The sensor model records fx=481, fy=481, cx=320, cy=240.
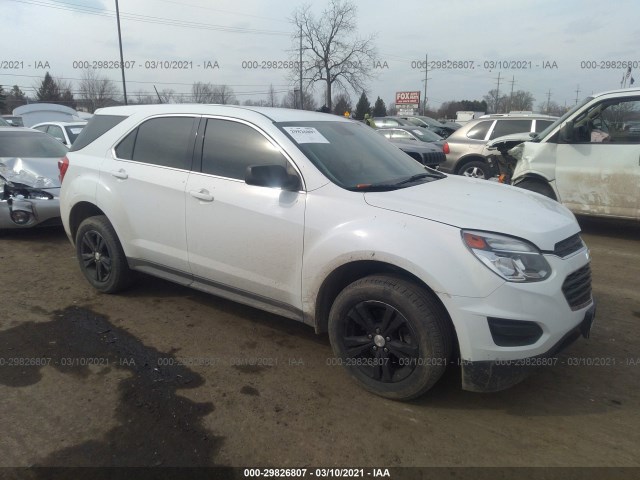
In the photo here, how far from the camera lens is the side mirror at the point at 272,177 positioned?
318 cm

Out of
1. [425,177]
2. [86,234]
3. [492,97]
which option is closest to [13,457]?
[86,234]

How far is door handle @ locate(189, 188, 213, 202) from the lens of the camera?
3643mm

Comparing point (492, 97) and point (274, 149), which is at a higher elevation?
point (492, 97)

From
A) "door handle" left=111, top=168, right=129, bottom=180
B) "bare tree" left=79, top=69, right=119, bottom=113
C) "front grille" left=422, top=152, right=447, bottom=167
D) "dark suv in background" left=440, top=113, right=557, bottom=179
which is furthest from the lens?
"bare tree" left=79, top=69, right=119, bottom=113

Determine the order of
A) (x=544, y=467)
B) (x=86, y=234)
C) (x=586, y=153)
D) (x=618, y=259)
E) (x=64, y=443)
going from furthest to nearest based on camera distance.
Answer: (x=586, y=153)
(x=618, y=259)
(x=86, y=234)
(x=64, y=443)
(x=544, y=467)

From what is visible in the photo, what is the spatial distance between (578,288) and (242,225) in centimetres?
222

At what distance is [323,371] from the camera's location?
334cm

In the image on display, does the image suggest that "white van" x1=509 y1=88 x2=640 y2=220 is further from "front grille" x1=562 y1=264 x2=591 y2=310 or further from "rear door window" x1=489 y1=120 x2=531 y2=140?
"front grille" x1=562 y1=264 x2=591 y2=310

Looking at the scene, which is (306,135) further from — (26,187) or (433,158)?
(433,158)

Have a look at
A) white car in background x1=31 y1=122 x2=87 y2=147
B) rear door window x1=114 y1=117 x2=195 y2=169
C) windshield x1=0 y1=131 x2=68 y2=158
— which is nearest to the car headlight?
rear door window x1=114 y1=117 x2=195 y2=169

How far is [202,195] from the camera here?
12.1 ft

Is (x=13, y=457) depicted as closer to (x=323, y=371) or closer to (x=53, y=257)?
(x=323, y=371)

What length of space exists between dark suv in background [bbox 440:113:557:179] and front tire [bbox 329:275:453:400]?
302 inches

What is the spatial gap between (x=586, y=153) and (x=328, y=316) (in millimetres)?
5176
